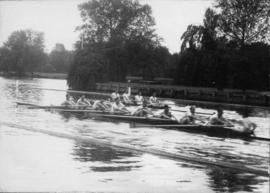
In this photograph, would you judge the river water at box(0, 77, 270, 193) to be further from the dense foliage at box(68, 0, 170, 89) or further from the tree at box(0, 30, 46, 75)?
the tree at box(0, 30, 46, 75)

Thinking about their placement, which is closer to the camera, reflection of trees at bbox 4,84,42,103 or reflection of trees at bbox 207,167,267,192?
reflection of trees at bbox 207,167,267,192

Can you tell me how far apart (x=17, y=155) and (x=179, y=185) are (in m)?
5.54

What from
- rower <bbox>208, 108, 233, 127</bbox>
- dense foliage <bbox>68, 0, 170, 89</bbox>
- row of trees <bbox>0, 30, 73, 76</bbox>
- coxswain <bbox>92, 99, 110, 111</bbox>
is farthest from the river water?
row of trees <bbox>0, 30, 73, 76</bbox>

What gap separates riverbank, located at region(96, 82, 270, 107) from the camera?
163 feet

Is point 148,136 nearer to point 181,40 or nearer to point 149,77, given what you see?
point 181,40

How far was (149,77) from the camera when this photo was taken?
74750 millimetres

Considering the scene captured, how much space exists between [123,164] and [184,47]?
45.7 metres

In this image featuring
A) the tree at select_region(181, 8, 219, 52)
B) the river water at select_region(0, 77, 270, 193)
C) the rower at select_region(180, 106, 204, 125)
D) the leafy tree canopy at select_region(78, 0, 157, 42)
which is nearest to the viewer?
the river water at select_region(0, 77, 270, 193)

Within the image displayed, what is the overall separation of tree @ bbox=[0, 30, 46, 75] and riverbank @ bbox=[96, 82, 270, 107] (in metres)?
33.8

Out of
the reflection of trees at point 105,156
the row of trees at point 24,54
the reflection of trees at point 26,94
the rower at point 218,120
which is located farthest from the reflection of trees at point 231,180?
the row of trees at point 24,54

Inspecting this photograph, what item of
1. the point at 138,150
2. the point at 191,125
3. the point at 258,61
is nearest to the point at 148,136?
the point at 191,125

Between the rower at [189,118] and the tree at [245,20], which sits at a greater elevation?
the tree at [245,20]

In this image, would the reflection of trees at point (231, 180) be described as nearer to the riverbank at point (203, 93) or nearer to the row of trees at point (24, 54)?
the riverbank at point (203, 93)

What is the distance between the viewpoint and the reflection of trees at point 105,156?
1276cm
